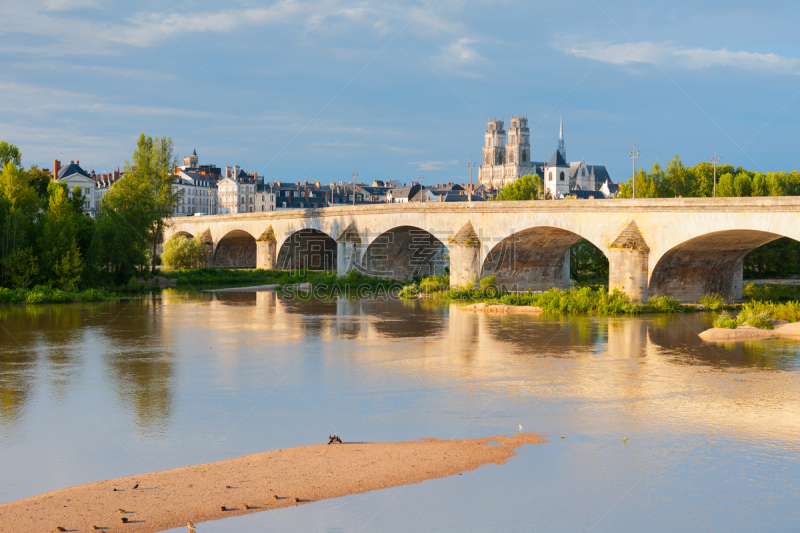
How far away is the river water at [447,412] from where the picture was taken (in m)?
9.85

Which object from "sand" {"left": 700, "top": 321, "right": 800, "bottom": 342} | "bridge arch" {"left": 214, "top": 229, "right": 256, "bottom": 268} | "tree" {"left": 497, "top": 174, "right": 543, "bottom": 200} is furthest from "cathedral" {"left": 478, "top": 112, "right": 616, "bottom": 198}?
"sand" {"left": 700, "top": 321, "right": 800, "bottom": 342}

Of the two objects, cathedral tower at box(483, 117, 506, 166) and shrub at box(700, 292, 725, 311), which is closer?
shrub at box(700, 292, 725, 311)

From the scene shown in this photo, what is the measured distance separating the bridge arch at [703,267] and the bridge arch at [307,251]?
30.7 meters

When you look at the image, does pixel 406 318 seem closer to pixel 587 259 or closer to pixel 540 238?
pixel 540 238

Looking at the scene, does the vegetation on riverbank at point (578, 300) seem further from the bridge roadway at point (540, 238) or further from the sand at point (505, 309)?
the bridge roadway at point (540, 238)

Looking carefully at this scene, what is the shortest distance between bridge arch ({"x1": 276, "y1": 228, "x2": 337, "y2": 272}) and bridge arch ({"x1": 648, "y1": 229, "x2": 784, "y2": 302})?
30.7m

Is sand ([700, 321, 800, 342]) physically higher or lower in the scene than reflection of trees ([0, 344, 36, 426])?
higher

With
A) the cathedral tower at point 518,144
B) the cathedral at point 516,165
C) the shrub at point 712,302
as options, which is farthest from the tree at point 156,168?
the cathedral tower at point 518,144

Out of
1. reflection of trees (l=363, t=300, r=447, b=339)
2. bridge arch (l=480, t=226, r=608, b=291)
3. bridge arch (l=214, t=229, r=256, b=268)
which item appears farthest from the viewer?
bridge arch (l=214, t=229, r=256, b=268)

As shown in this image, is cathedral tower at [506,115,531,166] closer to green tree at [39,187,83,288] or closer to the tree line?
the tree line

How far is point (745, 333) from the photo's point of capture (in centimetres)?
2525

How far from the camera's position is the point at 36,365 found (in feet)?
62.8

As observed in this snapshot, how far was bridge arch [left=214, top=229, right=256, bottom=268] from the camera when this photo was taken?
70.3m

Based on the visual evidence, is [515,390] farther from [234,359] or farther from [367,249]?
[367,249]
